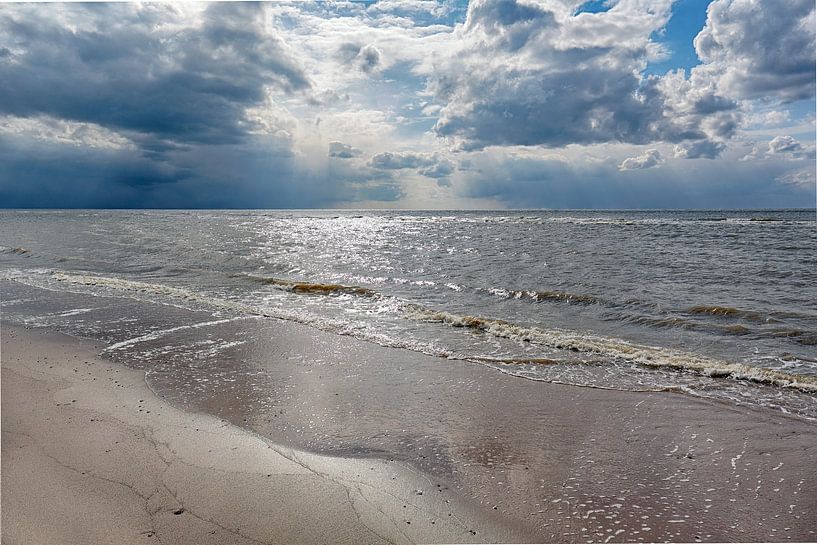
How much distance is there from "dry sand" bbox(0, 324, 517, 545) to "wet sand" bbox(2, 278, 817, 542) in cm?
6

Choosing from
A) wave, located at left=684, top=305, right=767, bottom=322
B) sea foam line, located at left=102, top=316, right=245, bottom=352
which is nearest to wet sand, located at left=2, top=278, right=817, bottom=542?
sea foam line, located at left=102, top=316, right=245, bottom=352

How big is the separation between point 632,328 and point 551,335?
2.64m

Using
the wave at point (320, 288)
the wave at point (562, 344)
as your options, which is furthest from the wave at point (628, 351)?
the wave at point (320, 288)

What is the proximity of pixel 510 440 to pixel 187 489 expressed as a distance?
361cm

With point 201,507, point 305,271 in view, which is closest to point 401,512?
point 201,507

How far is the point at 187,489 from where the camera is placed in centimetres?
438

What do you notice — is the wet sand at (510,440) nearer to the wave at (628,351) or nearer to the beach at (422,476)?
the beach at (422,476)

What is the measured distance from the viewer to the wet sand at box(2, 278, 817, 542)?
165 inches

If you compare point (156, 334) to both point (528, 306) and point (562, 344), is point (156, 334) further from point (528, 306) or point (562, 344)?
point (528, 306)

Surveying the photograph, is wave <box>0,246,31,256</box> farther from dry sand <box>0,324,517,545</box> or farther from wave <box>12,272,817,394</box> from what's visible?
dry sand <box>0,324,517,545</box>

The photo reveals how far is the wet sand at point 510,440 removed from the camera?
4203mm

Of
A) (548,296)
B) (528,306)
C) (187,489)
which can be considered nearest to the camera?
(187,489)

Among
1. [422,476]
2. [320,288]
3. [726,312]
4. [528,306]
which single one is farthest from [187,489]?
[726,312]

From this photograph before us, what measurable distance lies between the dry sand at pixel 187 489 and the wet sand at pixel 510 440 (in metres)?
0.06
